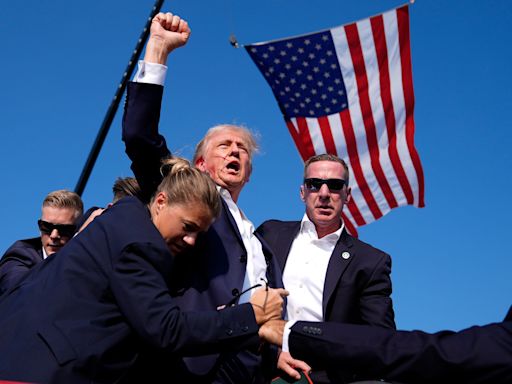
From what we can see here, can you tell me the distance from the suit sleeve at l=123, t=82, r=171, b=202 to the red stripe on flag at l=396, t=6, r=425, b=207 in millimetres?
6362

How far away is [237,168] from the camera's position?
14.3ft

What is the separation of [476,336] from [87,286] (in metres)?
1.55

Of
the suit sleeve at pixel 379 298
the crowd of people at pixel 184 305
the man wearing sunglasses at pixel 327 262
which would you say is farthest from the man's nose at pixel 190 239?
the suit sleeve at pixel 379 298

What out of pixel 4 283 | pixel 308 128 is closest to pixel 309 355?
pixel 4 283

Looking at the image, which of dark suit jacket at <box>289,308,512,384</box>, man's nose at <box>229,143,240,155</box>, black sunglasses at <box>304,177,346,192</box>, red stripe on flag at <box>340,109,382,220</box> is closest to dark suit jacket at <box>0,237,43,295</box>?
man's nose at <box>229,143,240,155</box>

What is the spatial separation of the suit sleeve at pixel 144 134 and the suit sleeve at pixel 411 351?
136 cm

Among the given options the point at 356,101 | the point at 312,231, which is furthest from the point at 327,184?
the point at 356,101

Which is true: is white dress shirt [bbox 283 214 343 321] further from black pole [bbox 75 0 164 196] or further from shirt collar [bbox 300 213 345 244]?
black pole [bbox 75 0 164 196]

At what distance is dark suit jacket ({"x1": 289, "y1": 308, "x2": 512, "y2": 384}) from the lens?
2.50 metres

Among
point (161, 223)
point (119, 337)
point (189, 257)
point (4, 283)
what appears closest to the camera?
point (119, 337)

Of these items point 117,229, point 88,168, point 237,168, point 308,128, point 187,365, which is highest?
point 308,128

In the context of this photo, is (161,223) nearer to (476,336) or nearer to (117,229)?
(117,229)

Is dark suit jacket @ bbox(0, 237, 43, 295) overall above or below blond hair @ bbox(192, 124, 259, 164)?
below

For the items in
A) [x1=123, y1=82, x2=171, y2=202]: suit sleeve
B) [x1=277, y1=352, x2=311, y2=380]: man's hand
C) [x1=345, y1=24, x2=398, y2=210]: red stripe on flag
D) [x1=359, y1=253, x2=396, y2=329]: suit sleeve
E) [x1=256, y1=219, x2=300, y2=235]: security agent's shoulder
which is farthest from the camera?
[x1=345, y1=24, x2=398, y2=210]: red stripe on flag
